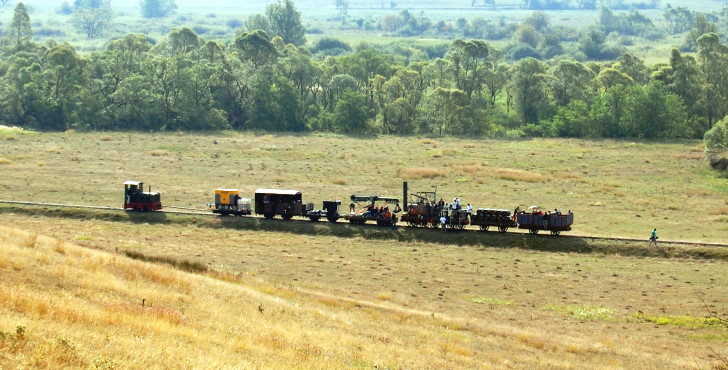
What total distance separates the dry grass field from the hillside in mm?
129

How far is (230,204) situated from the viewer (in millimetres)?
65688

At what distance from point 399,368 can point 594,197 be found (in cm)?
5281

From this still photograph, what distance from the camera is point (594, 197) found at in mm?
77000

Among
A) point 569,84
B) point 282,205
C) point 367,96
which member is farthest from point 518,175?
point 367,96

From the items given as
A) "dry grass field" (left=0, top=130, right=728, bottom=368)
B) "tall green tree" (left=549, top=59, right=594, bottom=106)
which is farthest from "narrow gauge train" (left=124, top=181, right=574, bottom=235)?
"tall green tree" (left=549, top=59, right=594, bottom=106)

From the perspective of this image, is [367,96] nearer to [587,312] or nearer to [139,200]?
[139,200]

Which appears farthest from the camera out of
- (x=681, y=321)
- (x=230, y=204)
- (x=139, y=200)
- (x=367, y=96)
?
(x=367, y=96)

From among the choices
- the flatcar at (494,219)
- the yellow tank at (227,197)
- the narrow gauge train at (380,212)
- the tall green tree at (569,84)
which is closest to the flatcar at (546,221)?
the narrow gauge train at (380,212)

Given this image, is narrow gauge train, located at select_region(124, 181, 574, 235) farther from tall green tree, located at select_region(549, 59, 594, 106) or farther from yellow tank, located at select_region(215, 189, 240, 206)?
tall green tree, located at select_region(549, 59, 594, 106)

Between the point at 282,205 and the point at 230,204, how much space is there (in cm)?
427

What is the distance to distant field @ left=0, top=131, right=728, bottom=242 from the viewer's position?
72125 mm

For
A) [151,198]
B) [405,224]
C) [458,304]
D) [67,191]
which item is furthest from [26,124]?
[458,304]

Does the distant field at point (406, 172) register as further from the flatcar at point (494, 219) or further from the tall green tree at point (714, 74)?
the tall green tree at point (714, 74)

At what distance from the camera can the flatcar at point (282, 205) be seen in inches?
2525
